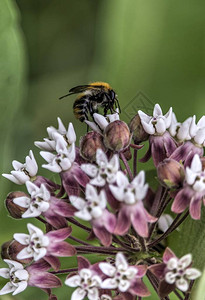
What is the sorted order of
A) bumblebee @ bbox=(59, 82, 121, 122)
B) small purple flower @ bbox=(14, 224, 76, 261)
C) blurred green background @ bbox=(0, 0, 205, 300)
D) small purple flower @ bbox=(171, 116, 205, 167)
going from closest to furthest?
1. small purple flower @ bbox=(14, 224, 76, 261)
2. small purple flower @ bbox=(171, 116, 205, 167)
3. bumblebee @ bbox=(59, 82, 121, 122)
4. blurred green background @ bbox=(0, 0, 205, 300)

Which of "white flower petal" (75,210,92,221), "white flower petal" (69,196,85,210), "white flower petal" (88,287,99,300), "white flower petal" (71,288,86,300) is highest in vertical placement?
"white flower petal" (69,196,85,210)

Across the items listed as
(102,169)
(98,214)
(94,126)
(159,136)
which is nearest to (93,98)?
(94,126)

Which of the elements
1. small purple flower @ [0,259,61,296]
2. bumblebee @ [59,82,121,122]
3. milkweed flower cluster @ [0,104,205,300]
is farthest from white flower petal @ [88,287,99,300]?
bumblebee @ [59,82,121,122]

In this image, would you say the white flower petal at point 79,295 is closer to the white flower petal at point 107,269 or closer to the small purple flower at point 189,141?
the white flower petal at point 107,269

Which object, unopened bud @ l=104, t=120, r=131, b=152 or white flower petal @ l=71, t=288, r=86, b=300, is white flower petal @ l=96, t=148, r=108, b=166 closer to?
unopened bud @ l=104, t=120, r=131, b=152

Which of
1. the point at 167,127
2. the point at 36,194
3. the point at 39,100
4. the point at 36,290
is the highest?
the point at 167,127

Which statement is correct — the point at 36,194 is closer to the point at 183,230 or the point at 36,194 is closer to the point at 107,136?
the point at 107,136

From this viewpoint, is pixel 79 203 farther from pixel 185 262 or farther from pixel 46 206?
pixel 185 262

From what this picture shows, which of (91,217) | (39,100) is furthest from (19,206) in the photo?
(39,100)
